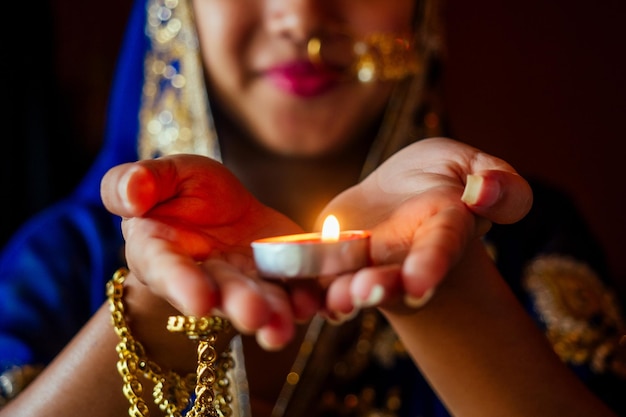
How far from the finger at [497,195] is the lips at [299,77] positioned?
1.54 ft

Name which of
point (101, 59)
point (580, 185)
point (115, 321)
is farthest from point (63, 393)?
point (580, 185)

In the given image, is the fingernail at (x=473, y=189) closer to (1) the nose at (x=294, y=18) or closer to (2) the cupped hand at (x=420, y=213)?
(2) the cupped hand at (x=420, y=213)

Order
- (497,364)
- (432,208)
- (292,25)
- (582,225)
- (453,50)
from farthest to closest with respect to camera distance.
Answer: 1. (453,50)
2. (582,225)
3. (292,25)
4. (497,364)
5. (432,208)

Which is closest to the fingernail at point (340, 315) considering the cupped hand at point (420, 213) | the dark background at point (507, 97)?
the cupped hand at point (420, 213)

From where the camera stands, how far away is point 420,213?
0.49 meters

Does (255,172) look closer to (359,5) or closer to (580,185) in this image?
(359,5)

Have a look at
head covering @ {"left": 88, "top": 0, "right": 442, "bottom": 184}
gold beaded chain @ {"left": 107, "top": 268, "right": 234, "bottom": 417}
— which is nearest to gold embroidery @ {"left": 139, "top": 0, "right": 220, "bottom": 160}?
head covering @ {"left": 88, "top": 0, "right": 442, "bottom": 184}

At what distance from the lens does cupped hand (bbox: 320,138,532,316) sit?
0.40 m

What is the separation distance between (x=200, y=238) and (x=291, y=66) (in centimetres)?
45

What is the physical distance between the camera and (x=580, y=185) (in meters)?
1.68

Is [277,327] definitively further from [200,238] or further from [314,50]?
[314,50]

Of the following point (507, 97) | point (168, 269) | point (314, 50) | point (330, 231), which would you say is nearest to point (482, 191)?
point (330, 231)

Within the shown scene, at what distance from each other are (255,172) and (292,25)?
0.30 m

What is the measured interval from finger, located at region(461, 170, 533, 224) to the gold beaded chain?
0.20 m
